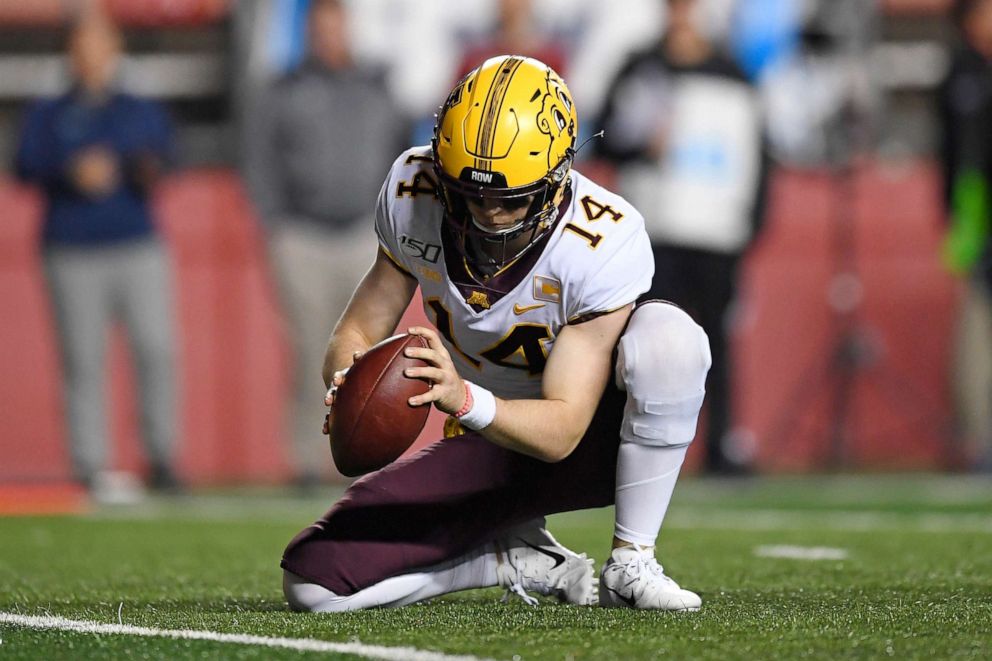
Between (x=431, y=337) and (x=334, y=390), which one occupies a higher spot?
(x=431, y=337)

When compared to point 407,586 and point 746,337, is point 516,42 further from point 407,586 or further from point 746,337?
point 407,586

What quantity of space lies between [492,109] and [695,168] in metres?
3.64

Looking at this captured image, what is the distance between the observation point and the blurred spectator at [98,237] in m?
6.39

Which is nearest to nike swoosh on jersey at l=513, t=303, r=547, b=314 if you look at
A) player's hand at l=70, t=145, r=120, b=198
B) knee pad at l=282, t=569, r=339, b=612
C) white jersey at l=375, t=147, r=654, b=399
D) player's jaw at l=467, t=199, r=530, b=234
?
white jersey at l=375, t=147, r=654, b=399

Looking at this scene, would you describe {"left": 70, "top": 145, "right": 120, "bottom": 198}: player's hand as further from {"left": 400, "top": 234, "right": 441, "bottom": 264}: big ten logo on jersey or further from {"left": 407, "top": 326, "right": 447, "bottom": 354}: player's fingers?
{"left": 407, "top": 326, "right": 447, "bottom": 354}: player's fingers

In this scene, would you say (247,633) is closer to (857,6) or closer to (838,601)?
(838,601)

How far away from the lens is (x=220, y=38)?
26.0 ft

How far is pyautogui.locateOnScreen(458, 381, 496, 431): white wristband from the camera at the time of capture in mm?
2688

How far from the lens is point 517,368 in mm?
3109

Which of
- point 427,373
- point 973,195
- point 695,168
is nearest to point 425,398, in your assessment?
point 427,373

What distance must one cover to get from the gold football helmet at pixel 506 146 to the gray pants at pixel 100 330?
3.73 metres

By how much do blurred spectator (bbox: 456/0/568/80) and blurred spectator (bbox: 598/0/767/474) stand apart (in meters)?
0.67

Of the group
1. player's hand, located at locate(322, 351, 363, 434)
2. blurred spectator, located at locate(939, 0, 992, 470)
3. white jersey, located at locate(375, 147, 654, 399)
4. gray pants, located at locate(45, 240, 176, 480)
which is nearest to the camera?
player's hand, located at locate(322, 351, 363, 434)

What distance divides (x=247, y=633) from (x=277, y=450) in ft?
17.2
